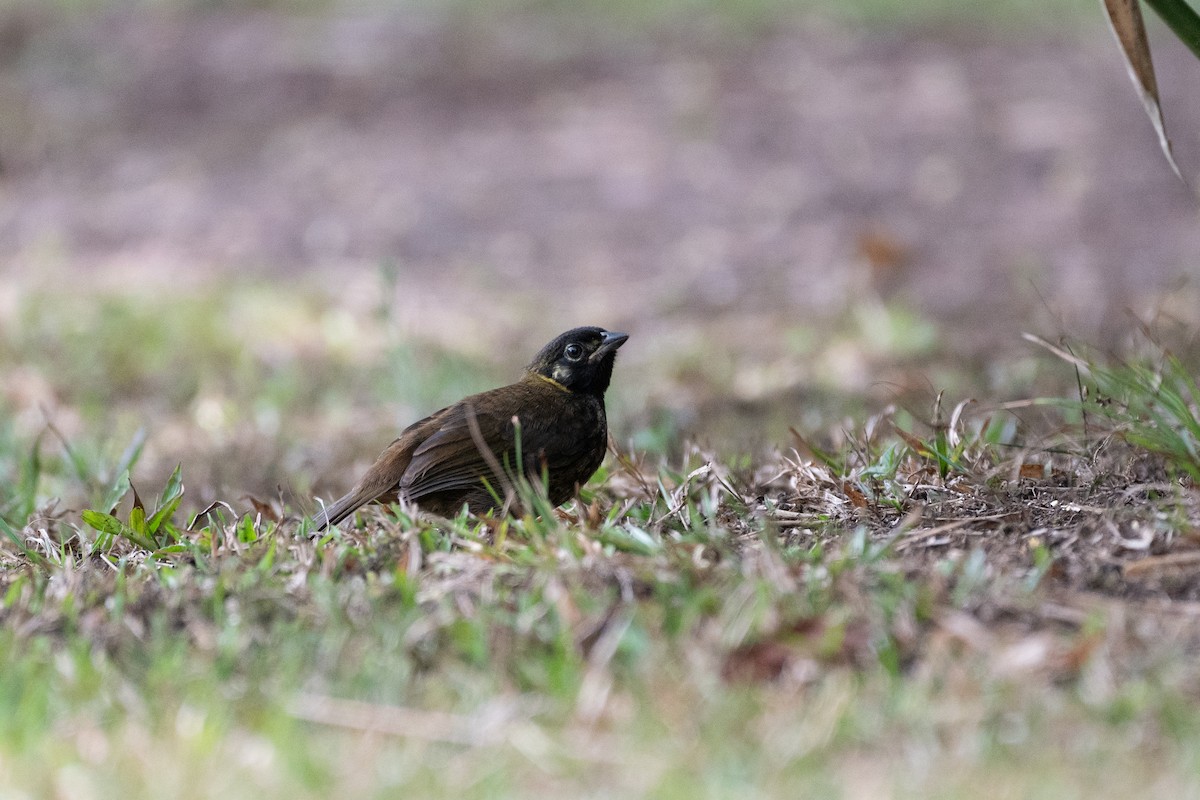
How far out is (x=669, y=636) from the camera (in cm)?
325

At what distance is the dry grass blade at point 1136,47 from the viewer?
14.0ft

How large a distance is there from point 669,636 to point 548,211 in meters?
8.55

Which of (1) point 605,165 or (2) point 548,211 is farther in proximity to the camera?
(1) point 605,165

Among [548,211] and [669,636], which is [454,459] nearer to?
[669,636]

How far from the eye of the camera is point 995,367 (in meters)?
7.48

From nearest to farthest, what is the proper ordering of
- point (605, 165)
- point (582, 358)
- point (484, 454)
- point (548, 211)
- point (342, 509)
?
point (484, 454), point (342, 509), point (582, 358), point (548, 211), point (605, 165)

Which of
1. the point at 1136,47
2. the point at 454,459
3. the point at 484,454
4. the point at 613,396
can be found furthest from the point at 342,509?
the point at 613,396

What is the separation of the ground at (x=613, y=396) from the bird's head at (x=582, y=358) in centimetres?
33

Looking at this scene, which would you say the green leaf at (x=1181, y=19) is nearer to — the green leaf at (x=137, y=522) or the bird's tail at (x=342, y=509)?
the bird's tail at (x=342, y=509)

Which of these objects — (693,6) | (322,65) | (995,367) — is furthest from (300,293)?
(693,6)

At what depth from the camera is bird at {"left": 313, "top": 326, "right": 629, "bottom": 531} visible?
4547 mm

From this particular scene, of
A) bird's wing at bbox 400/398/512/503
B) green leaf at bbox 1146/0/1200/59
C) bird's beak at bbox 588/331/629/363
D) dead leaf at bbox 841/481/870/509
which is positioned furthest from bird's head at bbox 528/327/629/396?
green leaf at bbox 1146/0/1200/59

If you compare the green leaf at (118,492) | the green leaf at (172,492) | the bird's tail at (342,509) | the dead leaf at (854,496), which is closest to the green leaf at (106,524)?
the green leaf at (172,492)

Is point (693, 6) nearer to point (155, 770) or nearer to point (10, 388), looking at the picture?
point (10, 388)
